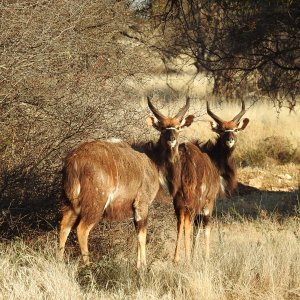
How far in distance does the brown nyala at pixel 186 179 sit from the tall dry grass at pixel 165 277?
5.64ft

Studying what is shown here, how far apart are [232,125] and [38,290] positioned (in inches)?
186

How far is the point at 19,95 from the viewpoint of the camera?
8742mm

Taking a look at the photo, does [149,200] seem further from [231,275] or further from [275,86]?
[275,86]

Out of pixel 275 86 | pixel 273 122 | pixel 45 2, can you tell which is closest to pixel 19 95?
pixel 45 2

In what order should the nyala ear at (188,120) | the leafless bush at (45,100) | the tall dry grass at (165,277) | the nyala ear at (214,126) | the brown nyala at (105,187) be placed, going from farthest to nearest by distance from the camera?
the nyala ear at (214,126), the nyala ear at (188,120), the leafless bush at (45,100), the brown nyala at (105,187), the tall dry grass at (165,277)

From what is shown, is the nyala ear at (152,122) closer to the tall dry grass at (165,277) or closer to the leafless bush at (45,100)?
the leafless bush at (45,100)

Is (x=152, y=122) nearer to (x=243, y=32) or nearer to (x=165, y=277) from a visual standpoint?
(x=165, y=277)

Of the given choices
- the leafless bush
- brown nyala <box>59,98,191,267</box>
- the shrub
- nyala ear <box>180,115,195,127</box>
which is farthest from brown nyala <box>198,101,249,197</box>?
the shrub

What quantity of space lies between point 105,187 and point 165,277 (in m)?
1.54

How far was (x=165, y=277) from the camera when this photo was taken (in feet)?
24.0

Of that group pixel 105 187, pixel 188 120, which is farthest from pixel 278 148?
pixel 105 187

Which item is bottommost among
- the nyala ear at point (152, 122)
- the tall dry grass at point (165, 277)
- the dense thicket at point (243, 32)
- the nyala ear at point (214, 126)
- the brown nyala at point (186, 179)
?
the tall dry grass at point (165, 277)

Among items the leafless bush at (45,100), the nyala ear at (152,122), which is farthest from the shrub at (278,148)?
the nyala ear at (152,122)

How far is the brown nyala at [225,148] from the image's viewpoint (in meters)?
10.7
